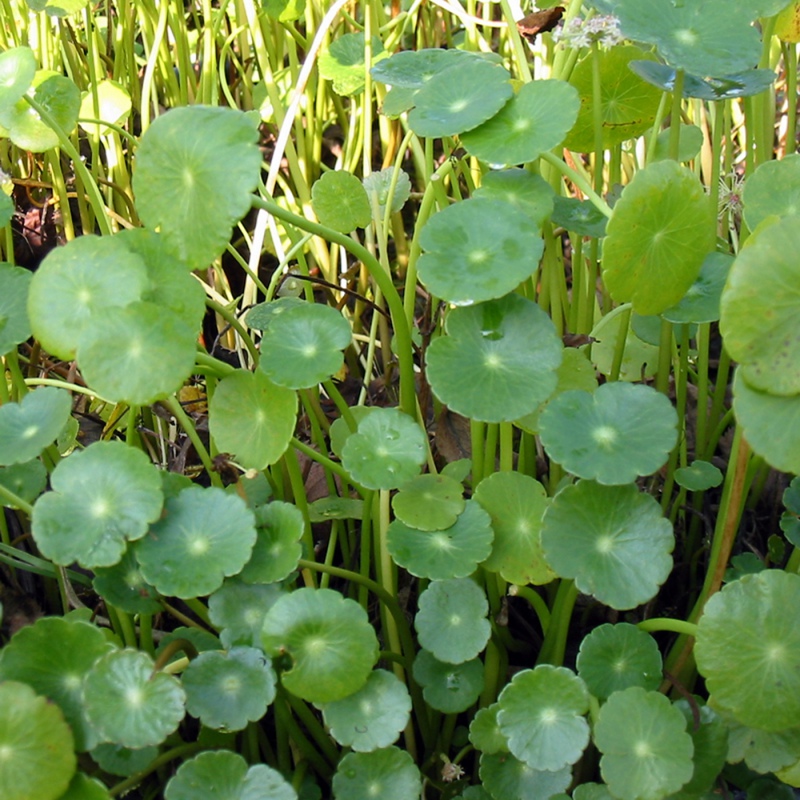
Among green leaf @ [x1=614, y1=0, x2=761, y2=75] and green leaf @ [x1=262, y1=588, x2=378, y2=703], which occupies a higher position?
green leaf @ [x1=614, y1=0, x2=761, y2=75]

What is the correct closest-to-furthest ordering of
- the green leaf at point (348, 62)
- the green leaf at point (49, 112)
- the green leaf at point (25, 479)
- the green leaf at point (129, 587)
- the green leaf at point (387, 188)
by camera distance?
the green leaf at point (129, 587) < the green leaf at point (25, 479) < the green leaf at point (49, 112) < the green leaf at point (387, 188) < the green leaf at point (348, 62)

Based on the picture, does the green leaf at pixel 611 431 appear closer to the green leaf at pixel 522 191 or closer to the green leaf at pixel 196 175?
the green leaf at pixel 522 191

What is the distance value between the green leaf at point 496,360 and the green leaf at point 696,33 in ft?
0.81

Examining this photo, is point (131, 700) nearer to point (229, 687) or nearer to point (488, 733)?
point (229, 687)

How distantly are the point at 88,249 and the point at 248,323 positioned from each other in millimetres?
280

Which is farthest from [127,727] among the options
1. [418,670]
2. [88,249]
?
[88,249]

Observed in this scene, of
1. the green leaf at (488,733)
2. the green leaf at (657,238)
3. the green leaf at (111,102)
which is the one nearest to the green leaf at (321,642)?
the green leaf at (488,733)

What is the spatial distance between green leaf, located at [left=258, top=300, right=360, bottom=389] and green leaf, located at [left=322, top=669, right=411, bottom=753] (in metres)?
0.26

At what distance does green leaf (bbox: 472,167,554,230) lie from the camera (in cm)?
72

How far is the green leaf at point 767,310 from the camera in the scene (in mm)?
568

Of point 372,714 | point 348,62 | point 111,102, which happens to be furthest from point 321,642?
point 111,102

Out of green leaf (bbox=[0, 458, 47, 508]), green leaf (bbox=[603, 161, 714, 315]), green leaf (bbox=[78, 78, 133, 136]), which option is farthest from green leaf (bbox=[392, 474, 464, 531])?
green leaf (bbox=[78, 78, 133, 136])

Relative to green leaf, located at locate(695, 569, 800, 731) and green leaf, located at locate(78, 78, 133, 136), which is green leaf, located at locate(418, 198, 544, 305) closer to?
green leaf, located at locate(695, 569, 800, 731)

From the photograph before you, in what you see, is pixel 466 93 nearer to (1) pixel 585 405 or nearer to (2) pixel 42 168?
(1) pixel 585 405
